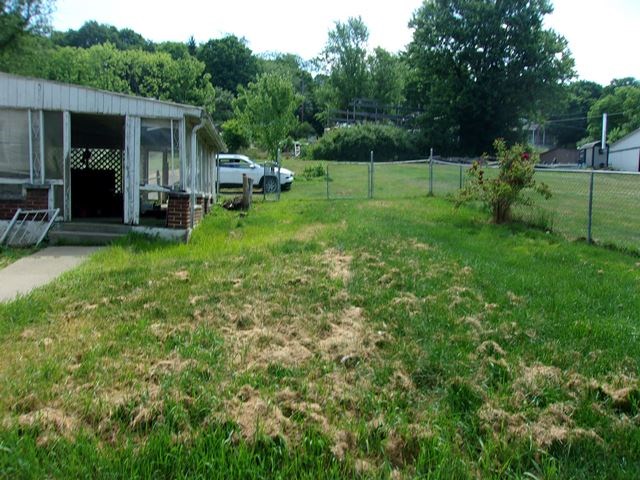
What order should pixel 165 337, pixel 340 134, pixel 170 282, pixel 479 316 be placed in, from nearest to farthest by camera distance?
pixel 165 337 < pixel 479 316 < pixel 170 282 < pixel 340 134

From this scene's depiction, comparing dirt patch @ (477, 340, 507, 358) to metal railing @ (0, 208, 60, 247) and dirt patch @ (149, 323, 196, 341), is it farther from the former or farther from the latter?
metal railing @ (0, 208, 60, 247)

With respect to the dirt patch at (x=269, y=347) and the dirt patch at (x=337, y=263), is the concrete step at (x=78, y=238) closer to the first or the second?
the dirt patch at (x=337, y=263)

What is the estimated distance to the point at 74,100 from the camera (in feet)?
29.6

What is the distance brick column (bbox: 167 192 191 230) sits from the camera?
9102 mm

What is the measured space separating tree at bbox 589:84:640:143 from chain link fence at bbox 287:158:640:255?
160 feet

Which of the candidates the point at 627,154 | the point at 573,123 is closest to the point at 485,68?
the point at 627,154

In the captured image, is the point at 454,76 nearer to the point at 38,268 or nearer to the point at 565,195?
the point at 565,195

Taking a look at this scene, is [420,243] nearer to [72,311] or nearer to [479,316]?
[479,316]

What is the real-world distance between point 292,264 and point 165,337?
2813mm

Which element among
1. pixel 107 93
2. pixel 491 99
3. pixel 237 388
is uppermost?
pixel 491 99

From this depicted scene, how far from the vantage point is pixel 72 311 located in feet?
15.0

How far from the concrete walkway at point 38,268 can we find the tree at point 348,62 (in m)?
47.3

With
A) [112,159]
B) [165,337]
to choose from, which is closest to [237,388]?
[165,337]

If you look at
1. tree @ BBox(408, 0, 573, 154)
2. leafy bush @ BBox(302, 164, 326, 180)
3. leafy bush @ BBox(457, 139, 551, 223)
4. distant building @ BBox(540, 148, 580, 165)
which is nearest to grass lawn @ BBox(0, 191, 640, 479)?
leafy bush @ BBox(457, 139, 551, 223)
